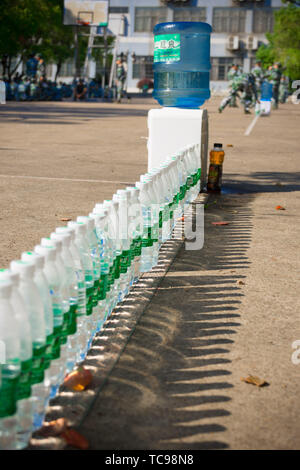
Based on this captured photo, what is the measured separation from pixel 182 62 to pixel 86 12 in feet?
130

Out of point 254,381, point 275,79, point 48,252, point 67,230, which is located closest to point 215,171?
point 254,381

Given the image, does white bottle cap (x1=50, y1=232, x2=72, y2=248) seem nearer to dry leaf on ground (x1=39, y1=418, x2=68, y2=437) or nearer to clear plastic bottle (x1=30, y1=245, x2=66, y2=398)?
clear plastic bottle (x1=30, y1=245, x2=66, y2=398)

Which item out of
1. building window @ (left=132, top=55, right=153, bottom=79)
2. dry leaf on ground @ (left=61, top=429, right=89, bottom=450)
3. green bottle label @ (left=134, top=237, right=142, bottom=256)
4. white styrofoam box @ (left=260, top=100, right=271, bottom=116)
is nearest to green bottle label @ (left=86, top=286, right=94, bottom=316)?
dry leaf on ground @ (left=61, top=429, right=89, bottom=450)

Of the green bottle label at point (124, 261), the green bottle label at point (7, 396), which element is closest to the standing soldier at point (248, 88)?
the green bottle label at point (124, 261)

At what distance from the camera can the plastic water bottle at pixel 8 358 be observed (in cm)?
263

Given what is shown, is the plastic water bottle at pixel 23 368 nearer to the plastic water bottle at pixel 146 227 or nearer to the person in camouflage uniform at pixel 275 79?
the plastic water bottle at pixel 146 227

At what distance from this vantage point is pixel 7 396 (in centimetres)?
265

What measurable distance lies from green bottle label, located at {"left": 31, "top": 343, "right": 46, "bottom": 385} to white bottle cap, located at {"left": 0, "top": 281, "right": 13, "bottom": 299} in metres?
0.32

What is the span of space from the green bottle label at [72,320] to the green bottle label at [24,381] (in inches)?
20.4

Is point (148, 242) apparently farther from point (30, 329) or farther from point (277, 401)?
point (30, 329)

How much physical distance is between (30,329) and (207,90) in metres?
8.15

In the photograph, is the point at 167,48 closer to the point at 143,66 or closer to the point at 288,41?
the point at 288,41
